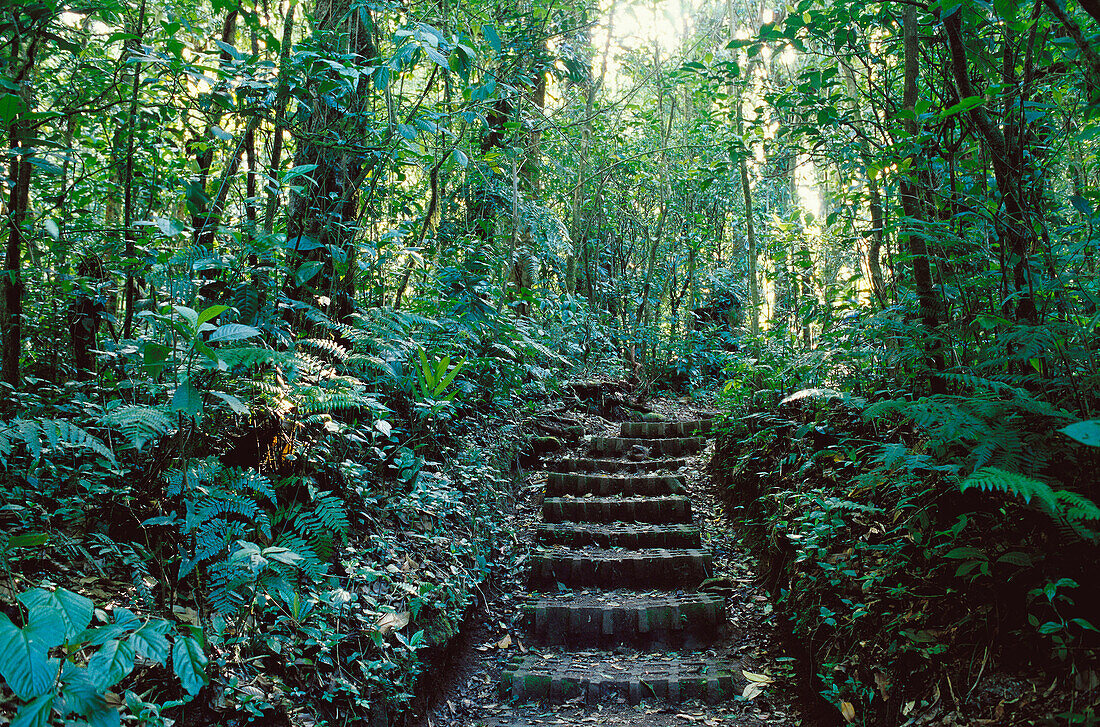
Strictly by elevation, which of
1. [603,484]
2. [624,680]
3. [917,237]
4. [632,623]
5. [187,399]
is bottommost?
[624,680]

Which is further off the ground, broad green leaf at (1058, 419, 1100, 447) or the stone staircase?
broad green leaf at (1058, 419, 1100, 447)

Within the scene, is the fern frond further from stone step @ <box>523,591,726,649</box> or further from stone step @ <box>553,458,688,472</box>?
stone step @ <box>553,458,688,472</box>

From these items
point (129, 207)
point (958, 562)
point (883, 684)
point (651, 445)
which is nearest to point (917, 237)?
point (958, 562)

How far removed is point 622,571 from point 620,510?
0.92 metres

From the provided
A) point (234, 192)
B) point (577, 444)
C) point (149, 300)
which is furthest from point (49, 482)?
point (577, 444)

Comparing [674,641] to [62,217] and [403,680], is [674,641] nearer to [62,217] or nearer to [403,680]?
[403,680]

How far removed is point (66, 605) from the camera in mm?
1488

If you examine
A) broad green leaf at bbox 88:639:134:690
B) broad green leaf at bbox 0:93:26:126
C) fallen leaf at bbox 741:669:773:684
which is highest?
broad green leaf at bbox 0:93:26:126

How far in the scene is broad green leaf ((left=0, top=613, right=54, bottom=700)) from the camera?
4.47 feet

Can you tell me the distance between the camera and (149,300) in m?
3.14

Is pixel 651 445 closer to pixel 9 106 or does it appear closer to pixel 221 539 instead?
pixel 221 539

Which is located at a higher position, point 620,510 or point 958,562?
point 958,562

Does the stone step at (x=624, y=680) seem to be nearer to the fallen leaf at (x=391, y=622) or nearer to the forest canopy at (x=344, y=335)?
the forest canopy at (x=344, y=335)

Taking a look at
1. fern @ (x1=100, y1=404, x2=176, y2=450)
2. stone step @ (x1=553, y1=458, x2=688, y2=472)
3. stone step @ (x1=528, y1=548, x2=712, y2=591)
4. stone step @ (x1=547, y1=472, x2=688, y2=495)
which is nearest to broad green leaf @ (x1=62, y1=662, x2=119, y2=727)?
fern @ (x1=100, y1=404, x2=176, y2=450)
